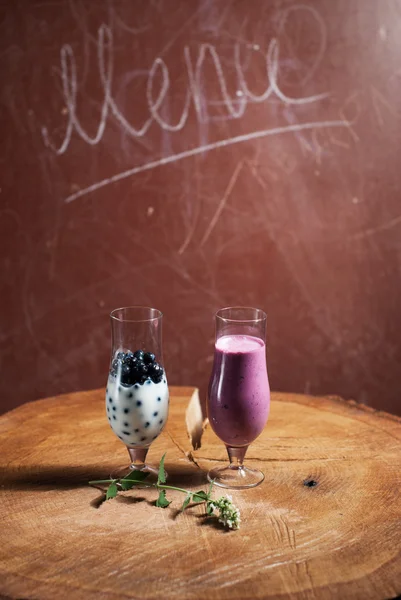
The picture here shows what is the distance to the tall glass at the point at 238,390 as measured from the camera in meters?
1.34

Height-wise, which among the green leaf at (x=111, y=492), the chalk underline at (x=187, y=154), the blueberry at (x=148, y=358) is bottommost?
the green leaf at (x=111, y=492)

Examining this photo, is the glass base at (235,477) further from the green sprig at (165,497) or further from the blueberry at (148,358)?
the blueberry at (148,358)

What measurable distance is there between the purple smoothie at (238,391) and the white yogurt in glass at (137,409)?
0.10 metres

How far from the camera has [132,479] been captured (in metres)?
1.34

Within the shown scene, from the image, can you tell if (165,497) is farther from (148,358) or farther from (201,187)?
(201,187)

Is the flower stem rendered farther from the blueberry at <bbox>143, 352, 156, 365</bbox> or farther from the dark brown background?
the dark brown background

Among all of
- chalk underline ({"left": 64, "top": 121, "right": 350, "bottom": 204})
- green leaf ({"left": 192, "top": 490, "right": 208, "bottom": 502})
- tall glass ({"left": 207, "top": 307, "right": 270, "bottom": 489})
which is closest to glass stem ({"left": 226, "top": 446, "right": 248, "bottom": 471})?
tall glass ({"left": 207, "top": 307, "right": 270, "bottom": 489})

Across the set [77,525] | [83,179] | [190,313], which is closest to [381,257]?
[190,313]

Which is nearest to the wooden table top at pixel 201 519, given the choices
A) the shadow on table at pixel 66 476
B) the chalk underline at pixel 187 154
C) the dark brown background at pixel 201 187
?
the shadow on table at pixel 66 476

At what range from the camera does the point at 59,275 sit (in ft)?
8.80

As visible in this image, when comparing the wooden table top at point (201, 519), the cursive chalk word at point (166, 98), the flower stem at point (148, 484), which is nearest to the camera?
the wooden table top at point (201, 519)

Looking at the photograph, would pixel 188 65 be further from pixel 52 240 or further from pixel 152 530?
pixel 152 530

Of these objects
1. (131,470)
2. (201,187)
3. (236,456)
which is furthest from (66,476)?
(201,187)

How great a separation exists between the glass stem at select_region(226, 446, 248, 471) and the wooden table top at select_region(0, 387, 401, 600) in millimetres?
56
